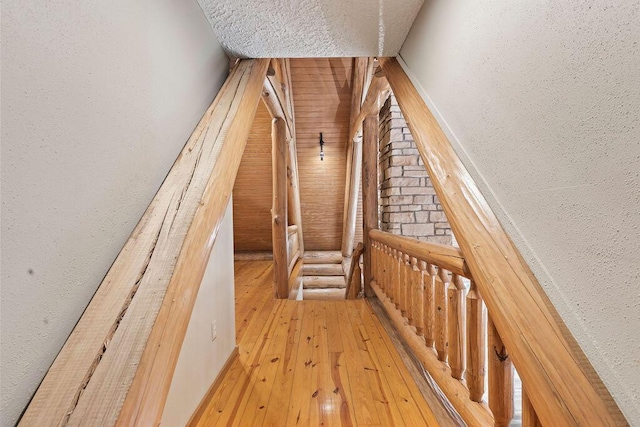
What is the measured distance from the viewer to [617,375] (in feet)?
1.80

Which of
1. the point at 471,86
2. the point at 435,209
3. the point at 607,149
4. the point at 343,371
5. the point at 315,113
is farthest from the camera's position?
the point at 315,113

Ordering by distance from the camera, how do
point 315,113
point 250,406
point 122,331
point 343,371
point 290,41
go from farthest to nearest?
1. point 315,113
2. point 343,371
3. point 250,406
4. point 290,41
5. point 122,331

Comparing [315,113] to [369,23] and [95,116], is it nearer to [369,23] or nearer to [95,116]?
[369,23]

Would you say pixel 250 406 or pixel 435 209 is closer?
pixel 250 406

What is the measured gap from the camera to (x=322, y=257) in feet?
22.0

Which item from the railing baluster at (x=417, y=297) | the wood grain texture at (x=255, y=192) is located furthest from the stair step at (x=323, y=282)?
the railing baluster at (x=417, y=297)

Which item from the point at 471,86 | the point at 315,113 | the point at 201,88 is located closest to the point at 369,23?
the point at 471,86

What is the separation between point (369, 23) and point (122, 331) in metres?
1.36

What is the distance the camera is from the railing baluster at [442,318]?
5.11ft

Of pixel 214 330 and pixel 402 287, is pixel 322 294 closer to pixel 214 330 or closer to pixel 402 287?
pixel 402 287

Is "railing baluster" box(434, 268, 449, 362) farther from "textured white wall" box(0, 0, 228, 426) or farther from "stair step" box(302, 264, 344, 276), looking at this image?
"stair step" box(302, 264, 344, 276)

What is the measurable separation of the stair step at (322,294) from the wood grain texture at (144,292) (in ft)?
16.7

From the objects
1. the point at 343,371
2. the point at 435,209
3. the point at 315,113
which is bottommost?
the point at 343,371

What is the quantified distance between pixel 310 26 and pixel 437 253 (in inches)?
46.5
